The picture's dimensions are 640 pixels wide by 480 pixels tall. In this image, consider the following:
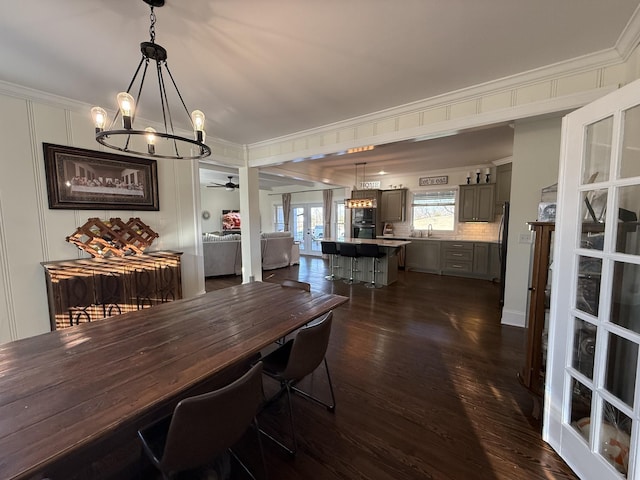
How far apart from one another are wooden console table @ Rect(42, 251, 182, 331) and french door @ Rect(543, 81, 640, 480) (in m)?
3.82

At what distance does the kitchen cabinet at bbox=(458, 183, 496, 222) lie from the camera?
5.71 m

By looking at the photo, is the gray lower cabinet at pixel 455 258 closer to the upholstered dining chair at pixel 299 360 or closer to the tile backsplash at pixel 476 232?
the tile backsplash at pixel 476 232

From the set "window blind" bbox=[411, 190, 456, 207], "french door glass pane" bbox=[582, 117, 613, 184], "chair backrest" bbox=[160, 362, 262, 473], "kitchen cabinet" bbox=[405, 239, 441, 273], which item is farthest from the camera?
"window blind" bbox=[411, 190, 456, 207]

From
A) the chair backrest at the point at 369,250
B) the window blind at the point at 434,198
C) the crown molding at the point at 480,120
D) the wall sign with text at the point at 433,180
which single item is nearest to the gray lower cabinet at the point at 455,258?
the window blind at the point at 434,198

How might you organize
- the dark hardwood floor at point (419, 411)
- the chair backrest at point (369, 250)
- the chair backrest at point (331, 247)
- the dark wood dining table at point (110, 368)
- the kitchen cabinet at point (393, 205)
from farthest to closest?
the kitchen cabinet at point (393, 205) < the chair backrest at point (331, 247) < the chair backrest at point (369, 250) < the dark hardwood floor at point (419, 411) < the dark wood dining table at point (110, 368)

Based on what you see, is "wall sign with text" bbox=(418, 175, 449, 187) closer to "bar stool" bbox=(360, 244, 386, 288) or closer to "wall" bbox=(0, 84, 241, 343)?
"bar stool" bbox=(360, 244, 386, 288)

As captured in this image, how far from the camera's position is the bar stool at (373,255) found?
4.96 metres

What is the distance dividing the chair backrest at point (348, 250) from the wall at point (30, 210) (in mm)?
3777

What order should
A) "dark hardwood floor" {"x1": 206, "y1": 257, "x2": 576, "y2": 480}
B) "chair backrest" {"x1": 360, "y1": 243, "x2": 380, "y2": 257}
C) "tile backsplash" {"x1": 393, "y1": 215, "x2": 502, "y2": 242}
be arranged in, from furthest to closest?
1. "tile backsplash" {"x1": 393, "y1": 215, "x2": 502, "y2": 242}
2. "chair backrest" {"x1": 360, "y1": 243, "x2": 380, "y2": 257}
3. "dark hardwood floor" {"x1": 206, "y1": 257, "x2": 576, "y2": 480}

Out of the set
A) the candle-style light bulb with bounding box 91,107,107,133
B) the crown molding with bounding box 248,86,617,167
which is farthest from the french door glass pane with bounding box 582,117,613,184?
the candle-style light bulb with bounding box 91,107,107,133

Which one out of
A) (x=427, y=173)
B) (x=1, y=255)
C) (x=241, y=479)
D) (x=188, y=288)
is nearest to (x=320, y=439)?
(x=241, y=479)

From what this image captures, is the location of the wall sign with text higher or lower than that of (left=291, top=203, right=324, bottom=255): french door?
higher

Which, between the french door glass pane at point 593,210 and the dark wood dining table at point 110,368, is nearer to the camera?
the dark wood dining table at point 110,368

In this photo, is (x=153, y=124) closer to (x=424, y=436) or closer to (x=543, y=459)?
(x=424, y=436)
